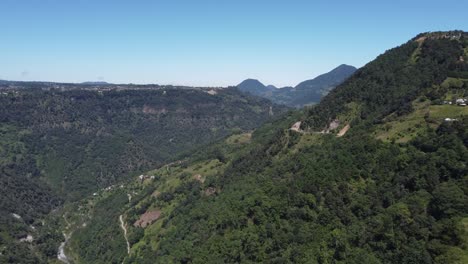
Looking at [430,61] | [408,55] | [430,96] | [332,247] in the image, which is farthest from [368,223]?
[408,55]

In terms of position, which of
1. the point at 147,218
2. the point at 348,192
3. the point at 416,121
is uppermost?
the point at 416,121

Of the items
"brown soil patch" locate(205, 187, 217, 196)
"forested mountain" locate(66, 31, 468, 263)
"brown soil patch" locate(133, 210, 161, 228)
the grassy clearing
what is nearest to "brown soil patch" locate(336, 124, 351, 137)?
"forested mountain" locate(66, 31, 468, 263)

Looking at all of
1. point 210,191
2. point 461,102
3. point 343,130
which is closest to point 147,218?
point 210,191

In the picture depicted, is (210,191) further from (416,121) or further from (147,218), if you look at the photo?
(416,121)

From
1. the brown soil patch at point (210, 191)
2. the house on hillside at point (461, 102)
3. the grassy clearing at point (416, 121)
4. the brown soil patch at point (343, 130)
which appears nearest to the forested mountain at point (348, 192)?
the house on hillside at point (461, 102)

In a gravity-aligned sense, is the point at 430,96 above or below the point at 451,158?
above

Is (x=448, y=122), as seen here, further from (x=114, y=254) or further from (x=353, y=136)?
(x=114, y=254)

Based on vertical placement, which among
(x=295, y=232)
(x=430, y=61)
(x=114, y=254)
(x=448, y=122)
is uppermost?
(x=430, y=61)
